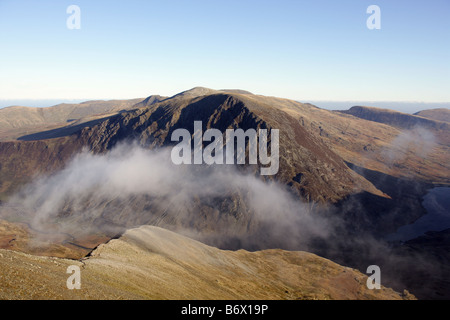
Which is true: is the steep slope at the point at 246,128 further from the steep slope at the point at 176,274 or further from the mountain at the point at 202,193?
the steep slope at the point at 176,274

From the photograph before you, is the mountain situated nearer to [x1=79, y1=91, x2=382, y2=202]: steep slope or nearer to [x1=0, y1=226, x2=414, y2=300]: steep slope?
[x1=79, y1=91, x2=382, y2=202]: steep slope

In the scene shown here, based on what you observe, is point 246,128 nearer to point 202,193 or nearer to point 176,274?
point 202,193

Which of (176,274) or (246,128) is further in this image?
(246,128)

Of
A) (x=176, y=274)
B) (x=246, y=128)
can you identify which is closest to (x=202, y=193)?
(x=246, y=128)

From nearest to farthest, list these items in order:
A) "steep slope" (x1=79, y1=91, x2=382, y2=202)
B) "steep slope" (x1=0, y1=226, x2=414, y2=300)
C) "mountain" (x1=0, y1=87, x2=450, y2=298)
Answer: "steep slope" (x1=0, y1=226, x2=414, y2=300), "mountain" (x1=0, y1=87, x2=450, y2=298), "steep slope" (x1=79, y1=91, x2=382, y2=202)

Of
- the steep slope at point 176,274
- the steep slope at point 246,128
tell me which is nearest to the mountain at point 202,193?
the steep slope at point 246,128

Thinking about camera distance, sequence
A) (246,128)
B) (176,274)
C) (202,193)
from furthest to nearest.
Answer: (246,128), (202,193), (176,274)

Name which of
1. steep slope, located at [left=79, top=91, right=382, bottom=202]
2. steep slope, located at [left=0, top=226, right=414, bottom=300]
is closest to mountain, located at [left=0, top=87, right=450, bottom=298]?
steep slope, located at [left=79, top=91, right=382, bottom=202]
